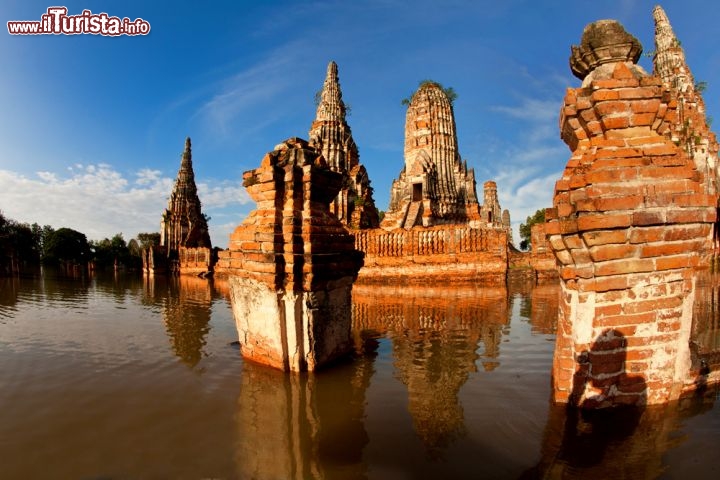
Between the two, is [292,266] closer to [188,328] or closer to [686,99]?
[188,328]

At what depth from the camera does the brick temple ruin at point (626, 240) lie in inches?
93.0

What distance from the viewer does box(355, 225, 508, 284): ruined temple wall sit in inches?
575

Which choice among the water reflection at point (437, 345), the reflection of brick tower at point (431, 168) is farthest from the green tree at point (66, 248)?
the water reflection at point (437, 345)

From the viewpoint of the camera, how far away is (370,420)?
9.23 ft

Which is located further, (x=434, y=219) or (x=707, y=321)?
(x=434, y=219)

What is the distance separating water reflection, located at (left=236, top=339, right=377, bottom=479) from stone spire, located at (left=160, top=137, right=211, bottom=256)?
3193cm

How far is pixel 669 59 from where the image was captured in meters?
25.1

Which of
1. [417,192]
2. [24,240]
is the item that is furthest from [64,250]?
[417,192]

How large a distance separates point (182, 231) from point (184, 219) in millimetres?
1137

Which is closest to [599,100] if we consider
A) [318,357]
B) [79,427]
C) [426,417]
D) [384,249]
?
[426,417]

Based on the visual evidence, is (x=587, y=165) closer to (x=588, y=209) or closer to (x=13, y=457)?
(x=588, y=209)

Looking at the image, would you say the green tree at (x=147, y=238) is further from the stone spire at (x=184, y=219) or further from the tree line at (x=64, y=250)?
the stone spire at (x=184, y=219)

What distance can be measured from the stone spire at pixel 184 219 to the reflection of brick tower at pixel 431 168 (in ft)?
62.4

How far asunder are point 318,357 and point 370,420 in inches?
47.4
